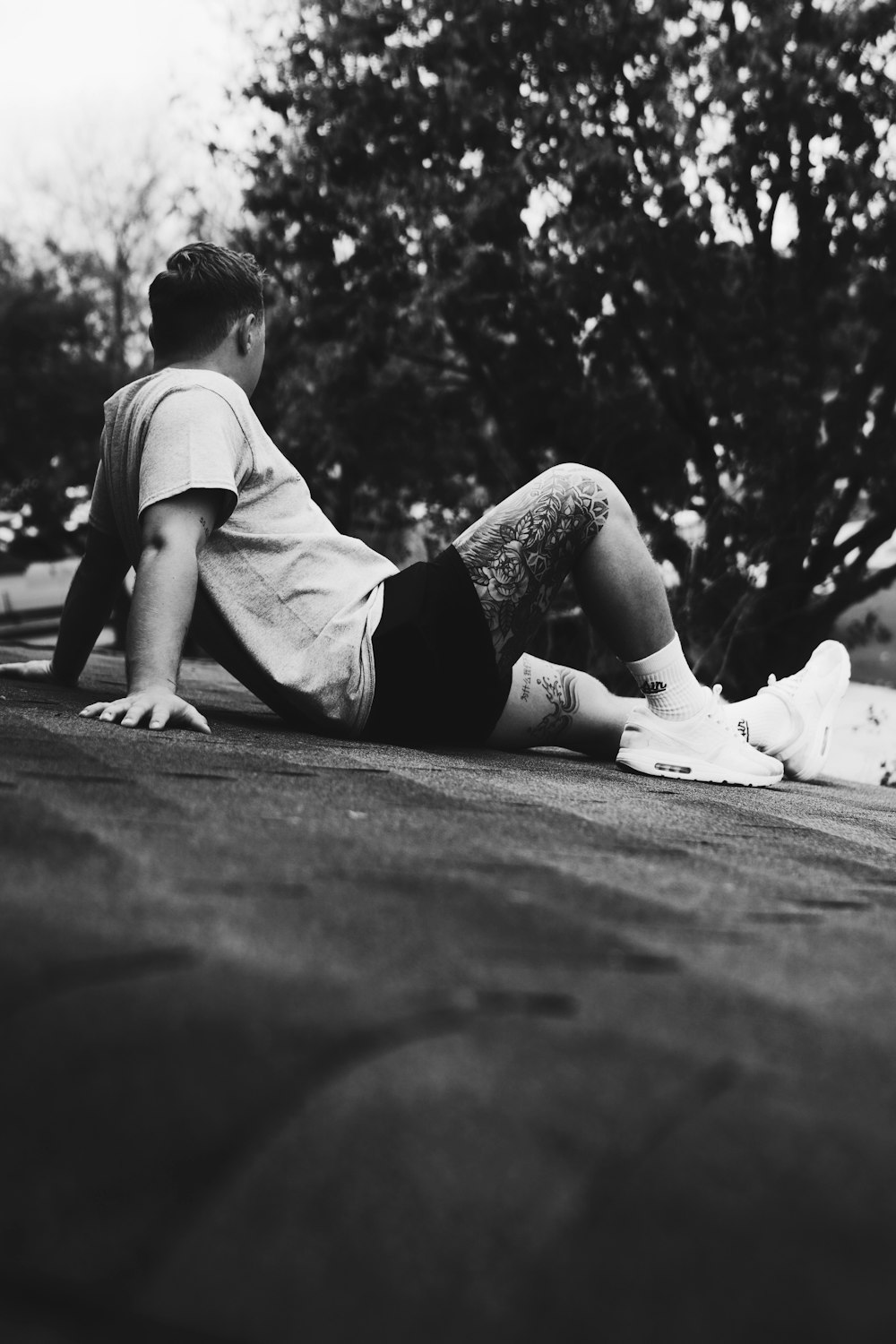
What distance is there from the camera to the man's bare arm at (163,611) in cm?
168

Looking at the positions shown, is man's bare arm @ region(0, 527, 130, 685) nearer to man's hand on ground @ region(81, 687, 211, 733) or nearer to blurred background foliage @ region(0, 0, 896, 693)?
man's hand on ground @ region(81, 687, 211, 733)

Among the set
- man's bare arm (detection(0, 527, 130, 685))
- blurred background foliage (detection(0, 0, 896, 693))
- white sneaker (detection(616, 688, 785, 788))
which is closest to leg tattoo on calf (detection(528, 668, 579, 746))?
white sneaker (detection(616, 688, 785, 788))

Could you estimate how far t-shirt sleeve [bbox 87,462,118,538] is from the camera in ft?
7.52

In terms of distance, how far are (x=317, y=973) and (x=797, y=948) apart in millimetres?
289

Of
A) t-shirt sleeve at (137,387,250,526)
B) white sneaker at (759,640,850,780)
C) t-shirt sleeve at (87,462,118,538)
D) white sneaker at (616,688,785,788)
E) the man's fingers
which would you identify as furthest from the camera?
white sneaker at (759,640,850,780)

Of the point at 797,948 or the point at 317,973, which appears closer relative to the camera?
the point at 317,973

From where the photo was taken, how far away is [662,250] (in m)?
6.61

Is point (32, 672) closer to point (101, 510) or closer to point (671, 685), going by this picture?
point (101, 510)

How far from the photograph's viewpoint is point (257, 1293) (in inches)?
15.1

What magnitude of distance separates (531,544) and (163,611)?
25.6 inches

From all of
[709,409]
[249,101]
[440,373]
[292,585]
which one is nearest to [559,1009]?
[292,585]

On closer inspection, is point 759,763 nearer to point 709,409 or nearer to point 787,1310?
point 787,1310

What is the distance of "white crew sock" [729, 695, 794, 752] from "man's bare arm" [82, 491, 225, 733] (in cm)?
104

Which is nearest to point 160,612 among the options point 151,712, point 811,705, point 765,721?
point 151,712
